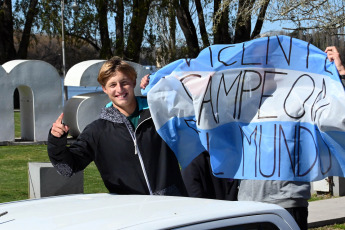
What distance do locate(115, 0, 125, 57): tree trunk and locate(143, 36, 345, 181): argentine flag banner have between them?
2322 cm

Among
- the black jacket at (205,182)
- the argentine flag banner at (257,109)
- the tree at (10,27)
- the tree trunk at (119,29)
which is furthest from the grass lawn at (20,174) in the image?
the tree at (10,27)

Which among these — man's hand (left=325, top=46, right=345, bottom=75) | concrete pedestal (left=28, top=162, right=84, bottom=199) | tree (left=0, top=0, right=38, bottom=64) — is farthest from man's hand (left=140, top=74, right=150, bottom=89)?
tree (left=0, top=0, right=38, bottom=64)

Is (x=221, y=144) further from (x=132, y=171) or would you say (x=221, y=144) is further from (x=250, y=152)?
(x=132, y=171)

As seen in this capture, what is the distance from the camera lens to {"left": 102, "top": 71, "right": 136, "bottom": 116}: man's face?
3.94 m

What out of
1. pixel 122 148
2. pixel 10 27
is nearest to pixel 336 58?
pixel 122 148

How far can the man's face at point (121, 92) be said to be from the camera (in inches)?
155

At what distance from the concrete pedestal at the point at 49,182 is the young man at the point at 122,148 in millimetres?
3502

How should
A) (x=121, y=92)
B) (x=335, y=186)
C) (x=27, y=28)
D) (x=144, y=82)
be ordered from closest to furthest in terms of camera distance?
1. (x=121, y=92)
2. (x=144, y=82)
3. (x=335, y=186)
4. (x=27, y=28)

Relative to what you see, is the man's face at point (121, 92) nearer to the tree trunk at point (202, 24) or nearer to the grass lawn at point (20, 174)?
the grass lawn at point (20, 174)

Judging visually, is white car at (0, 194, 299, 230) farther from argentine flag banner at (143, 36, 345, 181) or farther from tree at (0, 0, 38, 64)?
tree at (0, 0, 38, 64)

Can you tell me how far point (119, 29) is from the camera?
93.8 feet

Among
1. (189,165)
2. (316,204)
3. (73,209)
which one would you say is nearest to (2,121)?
(316,204)

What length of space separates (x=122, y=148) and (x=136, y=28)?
24.3 metres

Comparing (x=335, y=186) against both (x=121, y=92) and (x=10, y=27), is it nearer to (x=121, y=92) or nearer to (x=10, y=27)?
(x=121, y=92)
